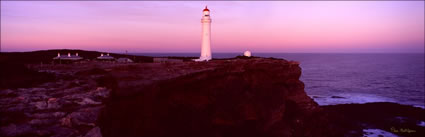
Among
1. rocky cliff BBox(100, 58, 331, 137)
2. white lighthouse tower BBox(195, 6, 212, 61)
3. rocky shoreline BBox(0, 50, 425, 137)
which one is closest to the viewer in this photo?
rocky shoreline BBox(0, 50, 425, 137)

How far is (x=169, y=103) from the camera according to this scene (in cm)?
1823

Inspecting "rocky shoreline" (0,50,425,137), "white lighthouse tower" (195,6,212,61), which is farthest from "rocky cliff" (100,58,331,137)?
"white lighthouse tower" (195,6,212,61)

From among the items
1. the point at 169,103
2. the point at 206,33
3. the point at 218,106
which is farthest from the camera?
the point at 206,33

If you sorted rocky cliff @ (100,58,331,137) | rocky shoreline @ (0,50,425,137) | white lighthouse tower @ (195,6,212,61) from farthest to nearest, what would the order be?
1. white lighthouse tower @ (195,6,212,61)
2. rocky cliff @ (100,58,331,137)
3. rocky shoreline @ (0,50,425,137)

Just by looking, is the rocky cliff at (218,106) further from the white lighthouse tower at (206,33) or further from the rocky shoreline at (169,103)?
the white lighthouse tower at (206,33)

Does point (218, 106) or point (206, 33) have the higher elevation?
point (206, 33)

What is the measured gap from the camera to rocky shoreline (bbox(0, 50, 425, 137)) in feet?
38.6

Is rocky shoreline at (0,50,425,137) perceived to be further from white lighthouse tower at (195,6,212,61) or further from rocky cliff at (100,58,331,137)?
white lighthouse tower at (195,6,212,61)

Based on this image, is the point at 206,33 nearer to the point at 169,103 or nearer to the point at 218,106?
the point at 218,106

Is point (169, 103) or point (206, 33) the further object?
point (206, 33)

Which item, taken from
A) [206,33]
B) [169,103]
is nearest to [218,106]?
[169,103]

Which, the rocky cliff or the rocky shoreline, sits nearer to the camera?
the rocky shoreline

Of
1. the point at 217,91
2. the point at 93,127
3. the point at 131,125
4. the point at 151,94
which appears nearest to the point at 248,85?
the point at 217,91

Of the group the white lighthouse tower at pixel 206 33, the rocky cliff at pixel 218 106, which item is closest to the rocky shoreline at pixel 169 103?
the rocky cliff at pixel 218 106
